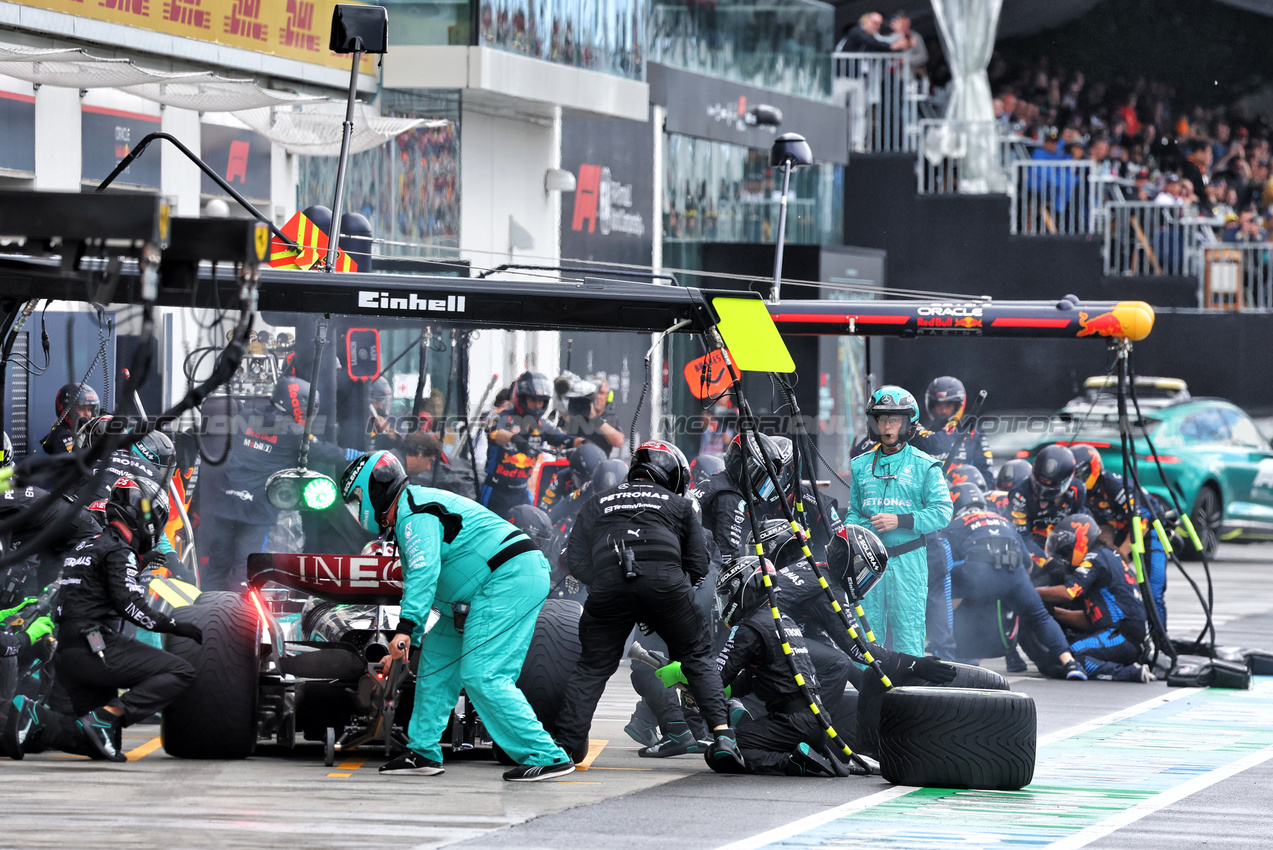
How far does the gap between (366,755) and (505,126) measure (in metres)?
12.8

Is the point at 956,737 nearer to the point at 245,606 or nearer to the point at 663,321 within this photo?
the point at 663,321

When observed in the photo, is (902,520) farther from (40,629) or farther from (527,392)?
(40,629)

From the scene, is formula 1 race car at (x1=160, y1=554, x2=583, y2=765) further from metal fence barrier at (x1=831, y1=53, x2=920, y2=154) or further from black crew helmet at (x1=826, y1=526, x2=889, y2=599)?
metal fence barrier at (x1=831, y1=53, x2=920, y2=154)

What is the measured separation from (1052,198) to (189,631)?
21.4m

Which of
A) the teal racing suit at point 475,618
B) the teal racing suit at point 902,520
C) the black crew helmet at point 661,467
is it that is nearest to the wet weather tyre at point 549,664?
the teal racing suit at point 475,618

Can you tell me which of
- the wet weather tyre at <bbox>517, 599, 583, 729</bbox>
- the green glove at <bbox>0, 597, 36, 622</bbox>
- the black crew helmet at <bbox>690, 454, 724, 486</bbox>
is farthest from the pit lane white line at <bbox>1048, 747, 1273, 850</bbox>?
the green glove at <bbox>0, 597, 36, 622</bbox>

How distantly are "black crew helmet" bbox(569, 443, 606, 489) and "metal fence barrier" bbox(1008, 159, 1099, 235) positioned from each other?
50.7 feet

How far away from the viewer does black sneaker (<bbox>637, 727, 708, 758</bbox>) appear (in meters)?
10.2

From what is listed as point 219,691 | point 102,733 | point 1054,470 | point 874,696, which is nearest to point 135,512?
point 219,691

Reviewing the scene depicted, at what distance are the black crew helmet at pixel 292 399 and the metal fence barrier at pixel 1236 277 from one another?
752 inches

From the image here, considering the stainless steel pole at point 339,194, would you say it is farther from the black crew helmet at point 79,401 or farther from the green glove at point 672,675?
the green glove at point 672,675

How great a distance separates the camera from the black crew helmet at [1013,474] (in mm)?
15047

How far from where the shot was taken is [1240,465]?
72.9 feet

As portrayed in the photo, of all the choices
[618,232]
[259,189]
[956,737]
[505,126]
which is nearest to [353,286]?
[956,737]
